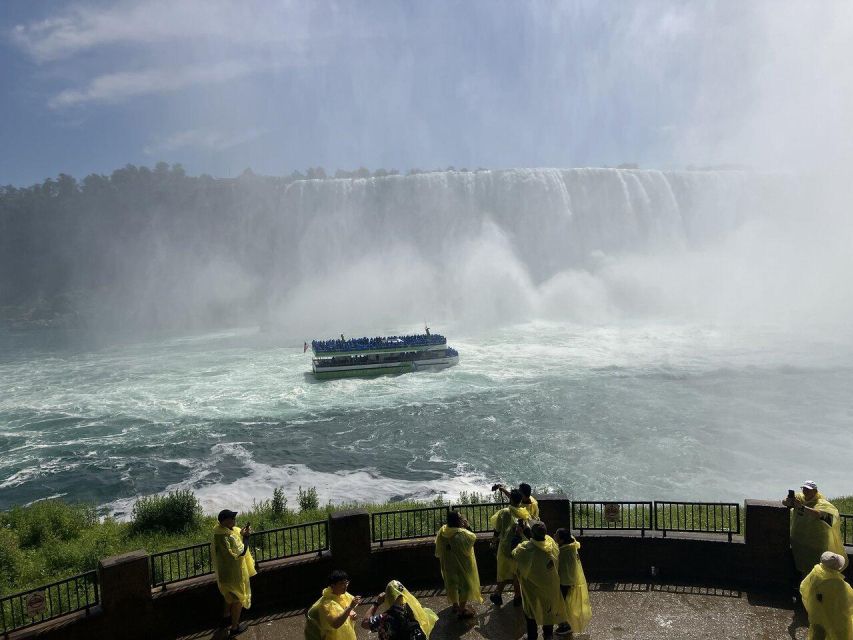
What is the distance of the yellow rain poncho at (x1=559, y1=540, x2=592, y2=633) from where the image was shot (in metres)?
6.36

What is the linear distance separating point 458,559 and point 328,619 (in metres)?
2.11

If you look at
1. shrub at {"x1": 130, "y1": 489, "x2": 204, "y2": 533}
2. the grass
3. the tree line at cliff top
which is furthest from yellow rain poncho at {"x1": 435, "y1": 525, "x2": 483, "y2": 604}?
the tree line at cliff top

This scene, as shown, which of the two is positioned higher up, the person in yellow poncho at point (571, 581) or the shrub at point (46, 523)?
the person in yellow poncho at point (571, 581)

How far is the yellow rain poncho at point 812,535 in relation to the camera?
698 cm

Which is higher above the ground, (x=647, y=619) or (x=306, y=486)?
(x=647, y=619)

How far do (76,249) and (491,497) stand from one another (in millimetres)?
103624

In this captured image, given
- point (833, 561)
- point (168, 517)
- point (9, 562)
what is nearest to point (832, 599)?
point (833, 561)

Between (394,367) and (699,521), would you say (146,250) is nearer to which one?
(394,367)

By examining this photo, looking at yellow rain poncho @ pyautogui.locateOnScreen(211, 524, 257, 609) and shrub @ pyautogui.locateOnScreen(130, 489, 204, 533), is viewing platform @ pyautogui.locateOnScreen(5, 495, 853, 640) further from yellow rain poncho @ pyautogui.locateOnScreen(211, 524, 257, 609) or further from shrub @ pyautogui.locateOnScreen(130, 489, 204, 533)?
shrub @ pyautogui.locateOnScreen(130, 489, 204, 533)

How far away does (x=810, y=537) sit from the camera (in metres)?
7.10

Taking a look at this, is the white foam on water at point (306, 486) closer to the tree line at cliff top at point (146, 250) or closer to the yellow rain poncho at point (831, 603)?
the yellow rain poncho at point (831, 603)

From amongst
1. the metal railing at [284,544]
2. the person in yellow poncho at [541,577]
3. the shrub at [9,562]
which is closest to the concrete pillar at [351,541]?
the metal railing at [284,544]

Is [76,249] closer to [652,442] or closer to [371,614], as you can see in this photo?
[652,442]

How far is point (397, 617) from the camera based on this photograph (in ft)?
15.6
